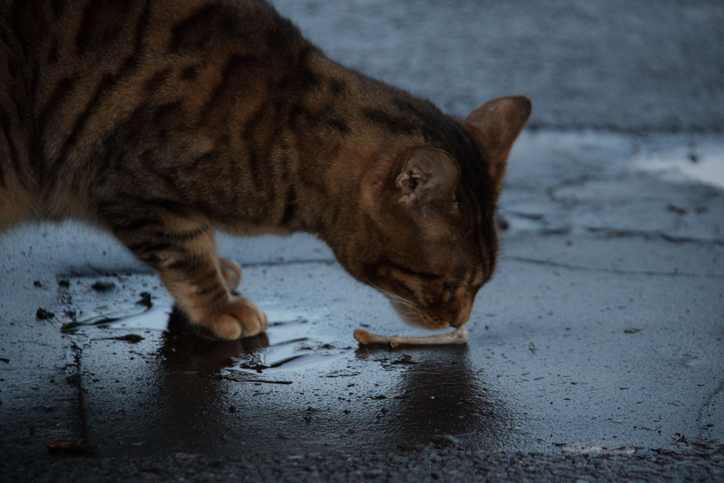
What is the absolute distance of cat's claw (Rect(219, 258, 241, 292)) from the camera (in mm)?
3545

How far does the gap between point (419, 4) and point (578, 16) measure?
1.92m

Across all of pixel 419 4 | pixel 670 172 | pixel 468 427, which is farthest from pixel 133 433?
pixel 419 4

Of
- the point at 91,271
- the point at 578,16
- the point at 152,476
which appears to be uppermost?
the point at 578,16

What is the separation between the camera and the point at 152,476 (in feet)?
6.63

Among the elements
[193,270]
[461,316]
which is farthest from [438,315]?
[193,270]

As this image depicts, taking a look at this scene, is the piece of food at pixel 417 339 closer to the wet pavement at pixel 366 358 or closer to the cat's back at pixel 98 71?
the wet pavement at pixel 366 358

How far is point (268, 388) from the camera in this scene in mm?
2633

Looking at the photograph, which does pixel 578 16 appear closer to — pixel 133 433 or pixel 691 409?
pixel 691 409

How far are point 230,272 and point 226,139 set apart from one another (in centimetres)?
90

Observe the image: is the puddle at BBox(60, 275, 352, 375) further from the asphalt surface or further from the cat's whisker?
the cat's whisker

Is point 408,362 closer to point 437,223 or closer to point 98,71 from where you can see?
point 437,223

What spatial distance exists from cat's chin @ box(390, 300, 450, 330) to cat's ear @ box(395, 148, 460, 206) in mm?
489

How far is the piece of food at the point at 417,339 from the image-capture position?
9.87ft

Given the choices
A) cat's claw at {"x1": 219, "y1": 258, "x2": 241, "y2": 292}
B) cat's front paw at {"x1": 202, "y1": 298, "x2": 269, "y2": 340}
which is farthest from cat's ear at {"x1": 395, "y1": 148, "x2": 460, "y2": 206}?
cat's claw at {"x1": 219, "y1": 258, "x2": 241, "y2": 292}
